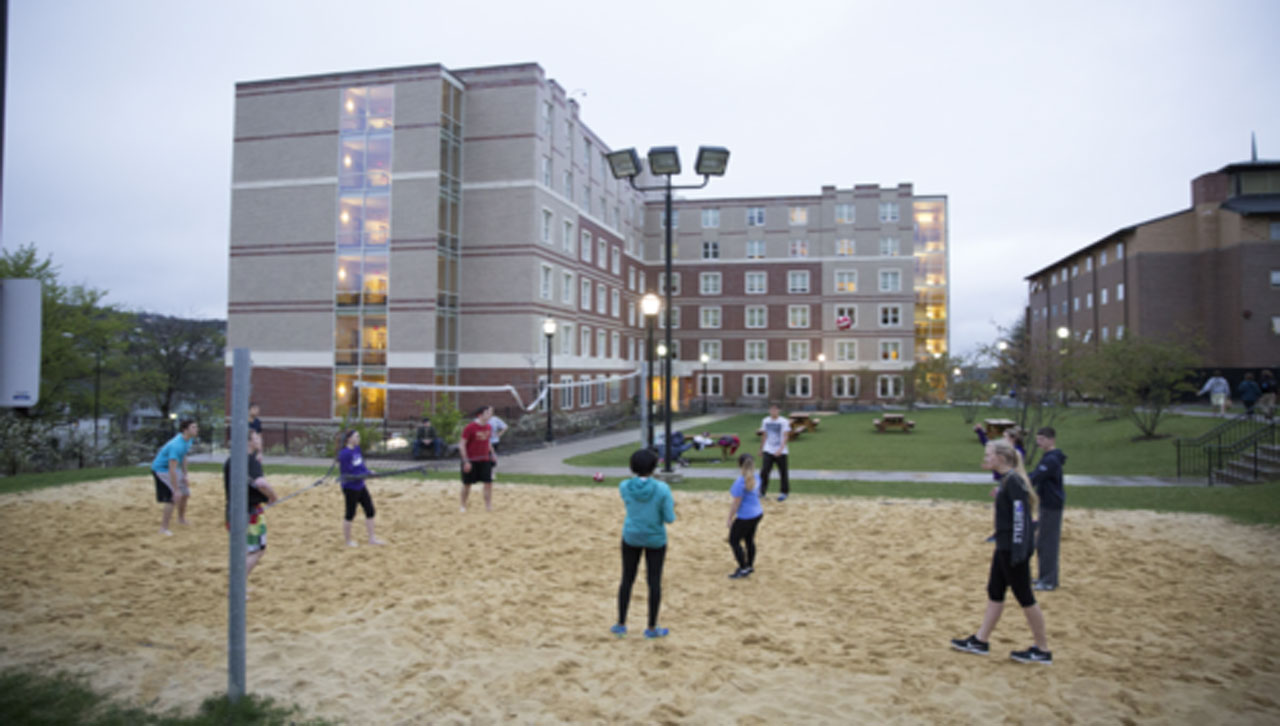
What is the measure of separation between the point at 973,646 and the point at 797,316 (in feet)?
166

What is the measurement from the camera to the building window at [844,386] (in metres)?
54.4

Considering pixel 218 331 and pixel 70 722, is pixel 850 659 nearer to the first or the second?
pixel 70 722

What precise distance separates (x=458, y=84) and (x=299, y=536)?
27837 millimetres

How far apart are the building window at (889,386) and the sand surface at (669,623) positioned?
43.0 metres

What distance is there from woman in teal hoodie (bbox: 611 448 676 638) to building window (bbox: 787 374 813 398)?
4987 centimetres

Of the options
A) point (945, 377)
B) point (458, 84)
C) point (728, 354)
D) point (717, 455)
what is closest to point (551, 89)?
point (458, 84)

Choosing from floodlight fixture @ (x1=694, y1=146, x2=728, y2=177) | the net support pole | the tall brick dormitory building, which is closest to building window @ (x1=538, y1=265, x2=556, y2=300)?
the tall brick dormitory building

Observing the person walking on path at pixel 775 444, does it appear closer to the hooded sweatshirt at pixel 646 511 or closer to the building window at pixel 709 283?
the hooded sweatshirt at pixel 646 511

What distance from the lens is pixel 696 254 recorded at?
2250 inches

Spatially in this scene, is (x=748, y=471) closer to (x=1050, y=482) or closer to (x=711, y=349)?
(x=1050, y=482)

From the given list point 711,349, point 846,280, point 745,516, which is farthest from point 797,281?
point 745,516

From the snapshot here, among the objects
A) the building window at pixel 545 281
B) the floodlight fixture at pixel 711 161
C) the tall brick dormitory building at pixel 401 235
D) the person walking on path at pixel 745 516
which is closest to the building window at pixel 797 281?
the tall brick dormitory building at pixel 401 235

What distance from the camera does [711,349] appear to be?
56.8 meters

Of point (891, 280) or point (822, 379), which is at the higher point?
point (891, 280)
